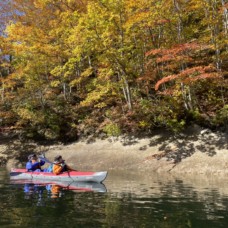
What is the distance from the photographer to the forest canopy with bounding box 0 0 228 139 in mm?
20594

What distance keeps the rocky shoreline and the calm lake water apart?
3.20m

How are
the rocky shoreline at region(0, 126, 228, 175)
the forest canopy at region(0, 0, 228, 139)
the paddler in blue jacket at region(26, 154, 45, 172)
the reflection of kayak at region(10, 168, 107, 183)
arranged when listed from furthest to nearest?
the forest canopy at region(0, 0, 228, 139) < the rocky shoreline at region(0, 126, 228, 175) < the paddler in blue jacket at region(26, 154, 45, 172) < the reflection of kayak at region(10, 168, 107, 183)

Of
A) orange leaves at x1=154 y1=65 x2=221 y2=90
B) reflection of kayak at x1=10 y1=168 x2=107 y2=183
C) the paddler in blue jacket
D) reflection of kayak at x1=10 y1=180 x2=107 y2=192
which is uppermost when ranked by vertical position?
orange leaves at x1=154 y1=65 x2=221 y2=90

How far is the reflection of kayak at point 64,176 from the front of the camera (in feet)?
51.8

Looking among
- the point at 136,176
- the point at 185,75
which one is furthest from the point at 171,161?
the point at 185,75

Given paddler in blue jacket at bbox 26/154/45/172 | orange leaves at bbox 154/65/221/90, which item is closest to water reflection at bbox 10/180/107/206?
paddler in blue jacket at bbox 26/154/45/172

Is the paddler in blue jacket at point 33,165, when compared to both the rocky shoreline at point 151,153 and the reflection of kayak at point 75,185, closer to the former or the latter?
the reflection of kayak at point 75,185

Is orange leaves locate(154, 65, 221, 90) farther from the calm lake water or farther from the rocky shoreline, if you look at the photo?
the calm lake water

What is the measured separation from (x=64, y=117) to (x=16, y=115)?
12.7 feet

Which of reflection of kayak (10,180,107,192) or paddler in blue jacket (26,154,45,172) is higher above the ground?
paddler in blue jacket (26,154,45,172)

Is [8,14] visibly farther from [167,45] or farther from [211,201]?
[211,201]

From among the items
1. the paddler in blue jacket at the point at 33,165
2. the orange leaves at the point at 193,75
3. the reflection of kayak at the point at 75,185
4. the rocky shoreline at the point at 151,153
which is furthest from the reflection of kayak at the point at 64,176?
the orange leaves at the point at 193,75

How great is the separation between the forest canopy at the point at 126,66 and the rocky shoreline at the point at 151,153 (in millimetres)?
905

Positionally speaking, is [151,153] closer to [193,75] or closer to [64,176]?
[193,75]
